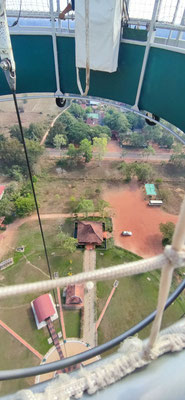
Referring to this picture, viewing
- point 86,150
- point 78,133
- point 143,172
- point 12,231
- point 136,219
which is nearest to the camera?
point 12,231

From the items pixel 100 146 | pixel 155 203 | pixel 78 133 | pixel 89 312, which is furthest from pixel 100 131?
pixel 89 312

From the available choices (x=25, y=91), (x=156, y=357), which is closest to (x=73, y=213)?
(x=25, y=91)

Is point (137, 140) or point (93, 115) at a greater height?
point (137, 140)

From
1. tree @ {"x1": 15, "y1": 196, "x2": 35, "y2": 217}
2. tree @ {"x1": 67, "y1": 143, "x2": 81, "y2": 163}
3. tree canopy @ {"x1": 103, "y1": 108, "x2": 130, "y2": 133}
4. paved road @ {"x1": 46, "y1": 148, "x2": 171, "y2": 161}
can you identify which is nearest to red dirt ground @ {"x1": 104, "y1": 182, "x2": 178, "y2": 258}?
paved road @ {"x1": 46, "y1": 148, "x2": 171, "y2": 161}

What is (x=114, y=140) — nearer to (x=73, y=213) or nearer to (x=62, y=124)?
(x=62, y=124)

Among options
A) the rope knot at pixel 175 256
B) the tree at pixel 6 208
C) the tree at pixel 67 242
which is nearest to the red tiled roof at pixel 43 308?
the tree at pixel 67 242

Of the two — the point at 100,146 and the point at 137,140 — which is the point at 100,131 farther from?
the point at 137,140
